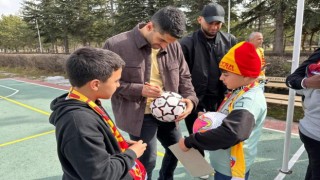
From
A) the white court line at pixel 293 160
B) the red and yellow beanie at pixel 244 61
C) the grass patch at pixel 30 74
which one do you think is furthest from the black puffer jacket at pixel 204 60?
the grass patch at pixel 30 74

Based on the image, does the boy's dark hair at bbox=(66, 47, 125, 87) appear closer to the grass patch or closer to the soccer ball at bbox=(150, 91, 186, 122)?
the soccer ball at bbox=(150, 91, 186, 122)

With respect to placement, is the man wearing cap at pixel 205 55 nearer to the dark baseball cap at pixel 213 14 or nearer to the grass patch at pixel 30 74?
the dark baseball cap at pixel 213 14

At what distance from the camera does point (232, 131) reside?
5.14ft

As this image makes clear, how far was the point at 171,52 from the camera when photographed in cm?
241

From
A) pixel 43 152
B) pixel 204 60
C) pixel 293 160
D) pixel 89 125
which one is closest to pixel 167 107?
pixel 204 60

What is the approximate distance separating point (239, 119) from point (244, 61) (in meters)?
0.35

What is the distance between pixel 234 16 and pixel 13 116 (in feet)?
45.3

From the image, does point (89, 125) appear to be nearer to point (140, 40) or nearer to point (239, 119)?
point (239, 119)

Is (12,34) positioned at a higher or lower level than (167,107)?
higher

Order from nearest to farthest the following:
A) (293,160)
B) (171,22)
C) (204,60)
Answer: (171,22), (204,60), (293,160)

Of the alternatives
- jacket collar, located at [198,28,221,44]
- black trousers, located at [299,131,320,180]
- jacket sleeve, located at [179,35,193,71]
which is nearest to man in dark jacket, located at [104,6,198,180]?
jacket sleeve, located at [179,35,193,71]

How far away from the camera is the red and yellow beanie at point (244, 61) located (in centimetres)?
163

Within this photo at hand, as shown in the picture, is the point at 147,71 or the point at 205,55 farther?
the point at 205,55

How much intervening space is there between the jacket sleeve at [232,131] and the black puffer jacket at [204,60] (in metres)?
1.17
